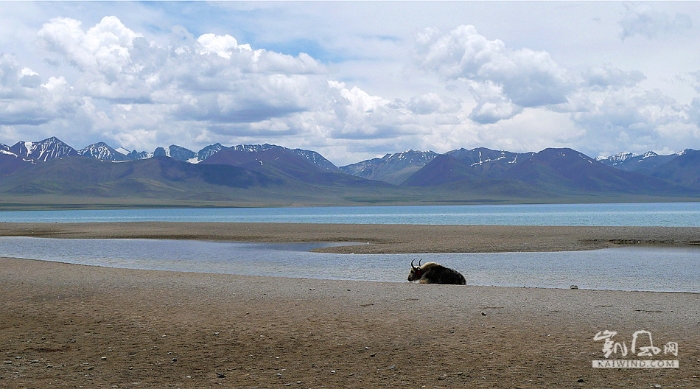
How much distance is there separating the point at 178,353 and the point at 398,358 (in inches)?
147

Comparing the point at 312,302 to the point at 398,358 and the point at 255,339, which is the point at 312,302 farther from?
the point at 398,358

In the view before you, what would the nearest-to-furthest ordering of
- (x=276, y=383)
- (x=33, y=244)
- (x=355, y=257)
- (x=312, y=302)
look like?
(x=276, y=383)
(x=312, y=302)
(x=355, y=257)
(x=33, y=244)

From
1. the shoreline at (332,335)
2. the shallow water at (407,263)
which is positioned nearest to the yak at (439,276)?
the shallow water at (407,263)

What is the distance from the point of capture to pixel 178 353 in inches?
467

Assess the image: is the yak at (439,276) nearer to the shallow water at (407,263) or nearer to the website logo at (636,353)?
the shallow water at (407,263)

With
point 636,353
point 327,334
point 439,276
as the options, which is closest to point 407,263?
point 439,276

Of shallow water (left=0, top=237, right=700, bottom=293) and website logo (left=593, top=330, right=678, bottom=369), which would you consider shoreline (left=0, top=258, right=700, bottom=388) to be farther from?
shallow water (left=0, top=237, right=700, bottom=293)

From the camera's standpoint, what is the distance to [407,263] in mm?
32375

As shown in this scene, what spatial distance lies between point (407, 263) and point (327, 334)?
63.3ft

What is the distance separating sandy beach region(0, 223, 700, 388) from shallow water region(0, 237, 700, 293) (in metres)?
4.75

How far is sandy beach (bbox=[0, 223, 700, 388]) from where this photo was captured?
1020 centimetres

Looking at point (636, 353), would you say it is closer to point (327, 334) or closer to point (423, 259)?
point (327, 334)

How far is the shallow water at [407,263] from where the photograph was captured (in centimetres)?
2472

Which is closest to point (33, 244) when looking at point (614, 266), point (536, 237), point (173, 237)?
point (173, 237)
